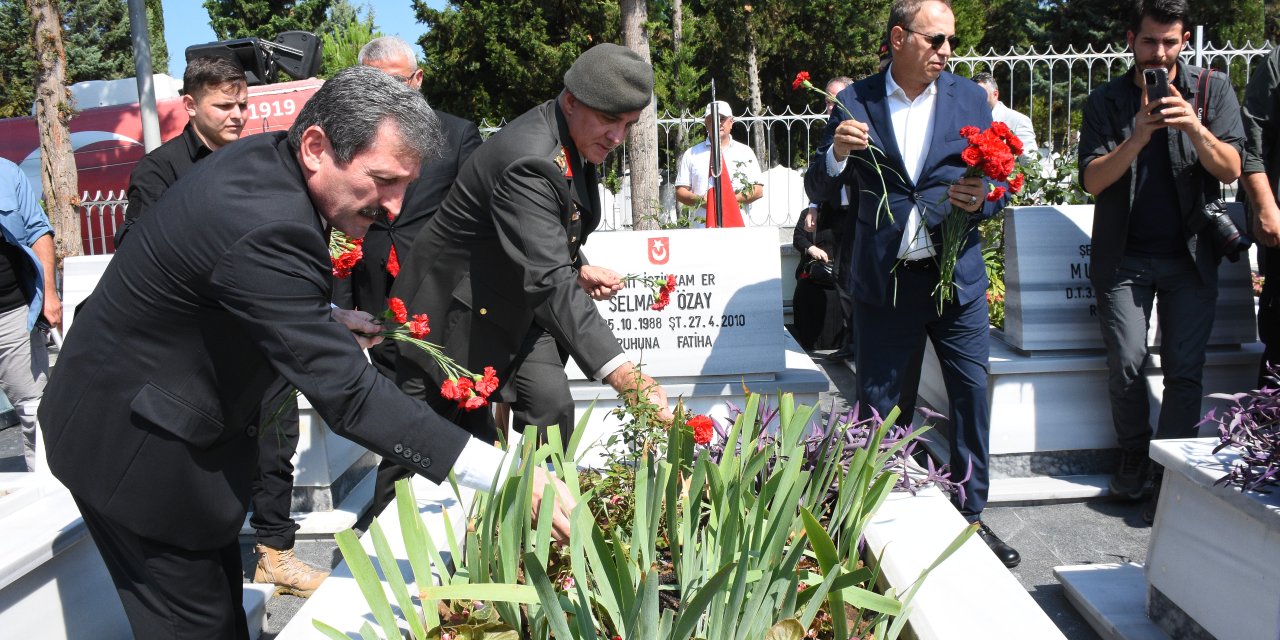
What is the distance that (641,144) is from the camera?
9633mm

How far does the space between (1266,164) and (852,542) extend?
3.24 meters

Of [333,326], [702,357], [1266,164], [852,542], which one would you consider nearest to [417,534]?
[333,326]

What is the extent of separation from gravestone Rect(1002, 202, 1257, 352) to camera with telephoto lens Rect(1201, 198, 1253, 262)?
59cm

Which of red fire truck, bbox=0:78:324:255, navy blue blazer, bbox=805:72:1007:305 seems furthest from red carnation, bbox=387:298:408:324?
red fire truck, bbox=0:78:324:255

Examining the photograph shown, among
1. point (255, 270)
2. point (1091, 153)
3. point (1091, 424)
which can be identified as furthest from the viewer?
point (1091, 424)

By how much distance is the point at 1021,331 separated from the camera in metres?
4.36

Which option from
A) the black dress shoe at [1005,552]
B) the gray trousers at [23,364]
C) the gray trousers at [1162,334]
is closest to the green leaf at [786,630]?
the black dress shoe at [1005,552]

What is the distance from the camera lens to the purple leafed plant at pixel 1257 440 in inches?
90.6

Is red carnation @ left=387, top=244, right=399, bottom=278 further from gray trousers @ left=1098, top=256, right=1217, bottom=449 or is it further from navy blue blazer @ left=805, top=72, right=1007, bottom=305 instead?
gray trousers @ left=1098, top=256, right=1217, bottom=449

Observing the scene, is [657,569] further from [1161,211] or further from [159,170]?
[1161,211]

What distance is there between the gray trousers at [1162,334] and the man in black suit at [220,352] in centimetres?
297

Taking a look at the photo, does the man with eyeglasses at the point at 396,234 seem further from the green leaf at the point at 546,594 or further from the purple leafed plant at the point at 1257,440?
the purple leafed plant at the point at 1257,440

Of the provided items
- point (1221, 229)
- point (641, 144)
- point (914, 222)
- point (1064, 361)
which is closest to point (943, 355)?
point (914, 222)

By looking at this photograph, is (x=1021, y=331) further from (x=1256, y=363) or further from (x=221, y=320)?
(x=221, y=320)
